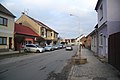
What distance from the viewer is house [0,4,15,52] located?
34.7 m

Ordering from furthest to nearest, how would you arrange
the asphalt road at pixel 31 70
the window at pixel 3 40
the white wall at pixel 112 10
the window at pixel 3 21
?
the window at pixel 3 21 < the window at pixel 3 40 < the white wall at pixel 112 10 < the asphalt road at pixel 31 70

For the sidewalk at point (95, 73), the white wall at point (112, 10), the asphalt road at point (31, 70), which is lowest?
the asphalt road at point (31, 70)

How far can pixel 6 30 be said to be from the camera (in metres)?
36.3

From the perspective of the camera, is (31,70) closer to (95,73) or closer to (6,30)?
(95,73)

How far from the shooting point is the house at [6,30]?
3469cm

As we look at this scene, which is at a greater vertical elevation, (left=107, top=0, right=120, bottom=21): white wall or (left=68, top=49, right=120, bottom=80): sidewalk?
(left=107, top=0, right=120, bottom=21): white wall

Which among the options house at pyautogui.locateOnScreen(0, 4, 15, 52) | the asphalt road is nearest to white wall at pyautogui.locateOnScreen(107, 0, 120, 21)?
the asphalt road

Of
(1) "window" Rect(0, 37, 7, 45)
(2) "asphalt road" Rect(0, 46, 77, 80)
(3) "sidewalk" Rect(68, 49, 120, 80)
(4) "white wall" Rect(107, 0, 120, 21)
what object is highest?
(4) "white wall" Rect(107, 0, 120, 21)

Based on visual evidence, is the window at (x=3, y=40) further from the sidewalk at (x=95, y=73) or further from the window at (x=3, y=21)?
A: the sidewalk at (x=95, y=73)

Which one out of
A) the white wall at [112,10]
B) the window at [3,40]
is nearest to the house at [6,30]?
the window at [3,40]

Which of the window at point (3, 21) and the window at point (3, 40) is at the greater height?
the window at point (3, 21)

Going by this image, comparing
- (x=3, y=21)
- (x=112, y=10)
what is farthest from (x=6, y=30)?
(x=112, y=10)

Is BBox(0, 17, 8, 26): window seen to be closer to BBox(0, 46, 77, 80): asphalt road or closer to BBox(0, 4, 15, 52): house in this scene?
BBox(0, 4, 15, 52): house

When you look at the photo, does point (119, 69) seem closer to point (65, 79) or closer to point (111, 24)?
point (65, 79)
